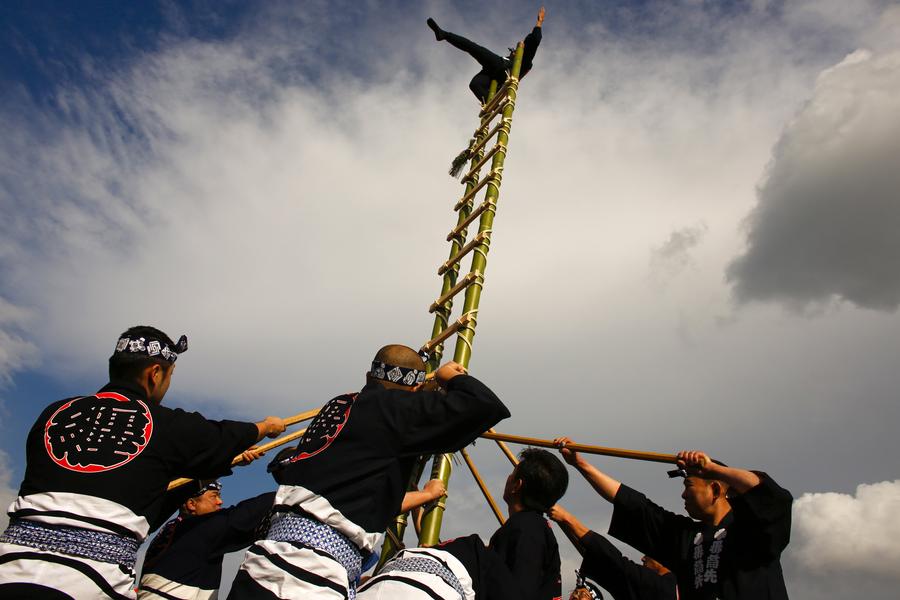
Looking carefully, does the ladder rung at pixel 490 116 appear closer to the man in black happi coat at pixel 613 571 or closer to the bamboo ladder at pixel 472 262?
the bamboo ladder at pixel 472 262

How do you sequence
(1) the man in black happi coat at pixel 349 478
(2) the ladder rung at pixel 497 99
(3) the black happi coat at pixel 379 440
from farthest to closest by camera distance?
1. (2) the ladder rung at pixel 497 99
2. (3) the black happi coat at pixel 379 440
3. (1) the man in black happi coat at pixel 349 478

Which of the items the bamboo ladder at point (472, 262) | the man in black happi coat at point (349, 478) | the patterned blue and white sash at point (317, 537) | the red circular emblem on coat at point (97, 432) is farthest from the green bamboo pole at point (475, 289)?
the red circular emblem on coat at point (97, 432)

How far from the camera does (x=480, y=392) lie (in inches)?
103

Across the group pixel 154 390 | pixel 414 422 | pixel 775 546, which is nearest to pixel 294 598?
pixel 414 422

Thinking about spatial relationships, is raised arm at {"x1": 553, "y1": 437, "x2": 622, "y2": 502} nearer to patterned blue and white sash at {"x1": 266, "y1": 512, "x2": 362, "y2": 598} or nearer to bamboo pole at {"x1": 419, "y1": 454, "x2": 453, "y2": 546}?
bamboo pole at {"x1": 419, "y1": 454, "x2": 453, "y2": 546}

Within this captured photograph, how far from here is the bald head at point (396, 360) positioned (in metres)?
2.85

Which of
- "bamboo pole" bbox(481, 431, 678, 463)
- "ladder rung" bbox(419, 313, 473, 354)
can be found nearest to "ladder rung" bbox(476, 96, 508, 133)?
"ladder rung" bbox(419, 313, 473, 354)

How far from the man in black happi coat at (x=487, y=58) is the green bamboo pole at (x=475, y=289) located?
12cm

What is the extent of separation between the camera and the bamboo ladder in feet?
13.3

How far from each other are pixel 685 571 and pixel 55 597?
2.84 m

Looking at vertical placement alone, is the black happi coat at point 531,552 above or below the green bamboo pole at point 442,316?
below

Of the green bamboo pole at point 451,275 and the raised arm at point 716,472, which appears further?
the green bamboo pole at point 451,275

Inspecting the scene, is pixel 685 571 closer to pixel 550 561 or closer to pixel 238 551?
pixel 550 561

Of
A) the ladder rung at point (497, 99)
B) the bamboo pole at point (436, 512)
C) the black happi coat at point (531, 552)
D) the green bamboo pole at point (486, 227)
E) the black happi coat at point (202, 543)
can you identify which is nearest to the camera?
the black happi coat at point (531, 552)
